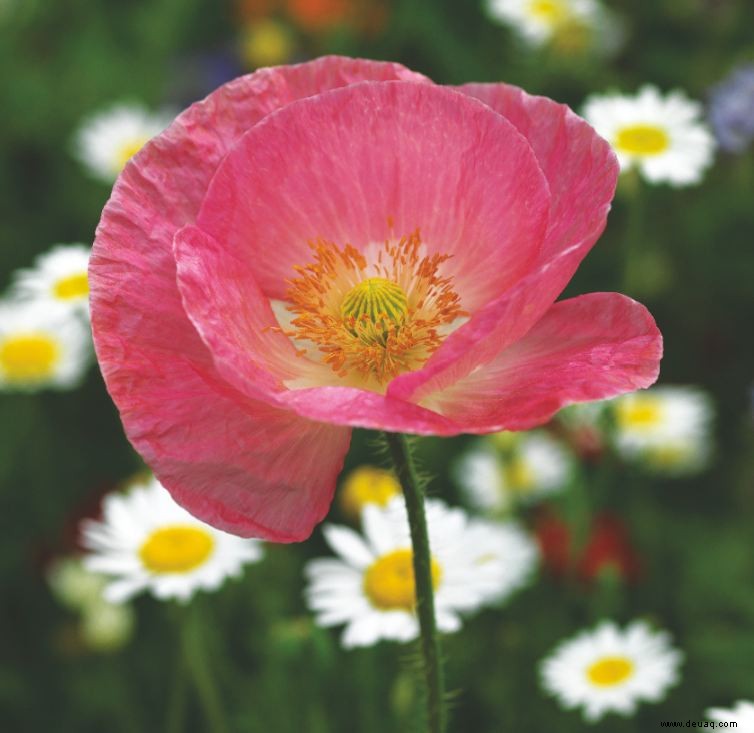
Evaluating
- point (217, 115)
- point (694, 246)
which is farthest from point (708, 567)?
point (217, 115)

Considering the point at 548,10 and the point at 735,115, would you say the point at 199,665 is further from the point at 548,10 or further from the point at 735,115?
the point at 548,10

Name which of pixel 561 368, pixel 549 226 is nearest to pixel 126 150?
pixel 549 226

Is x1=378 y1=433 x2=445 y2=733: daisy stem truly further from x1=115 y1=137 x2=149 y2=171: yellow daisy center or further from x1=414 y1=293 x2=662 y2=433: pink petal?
x1=115 y1=137 x2=149 y2=171: yellow daisy center

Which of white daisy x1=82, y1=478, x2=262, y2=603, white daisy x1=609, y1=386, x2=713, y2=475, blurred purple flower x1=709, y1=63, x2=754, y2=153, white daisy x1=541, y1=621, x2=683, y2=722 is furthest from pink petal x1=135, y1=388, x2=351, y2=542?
white daisy x1=609, y1=386, x2=713, y2=475

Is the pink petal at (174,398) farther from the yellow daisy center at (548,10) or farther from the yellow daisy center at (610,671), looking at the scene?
the yellow daisy center at (548,10)

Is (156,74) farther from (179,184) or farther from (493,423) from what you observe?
(493,423)
